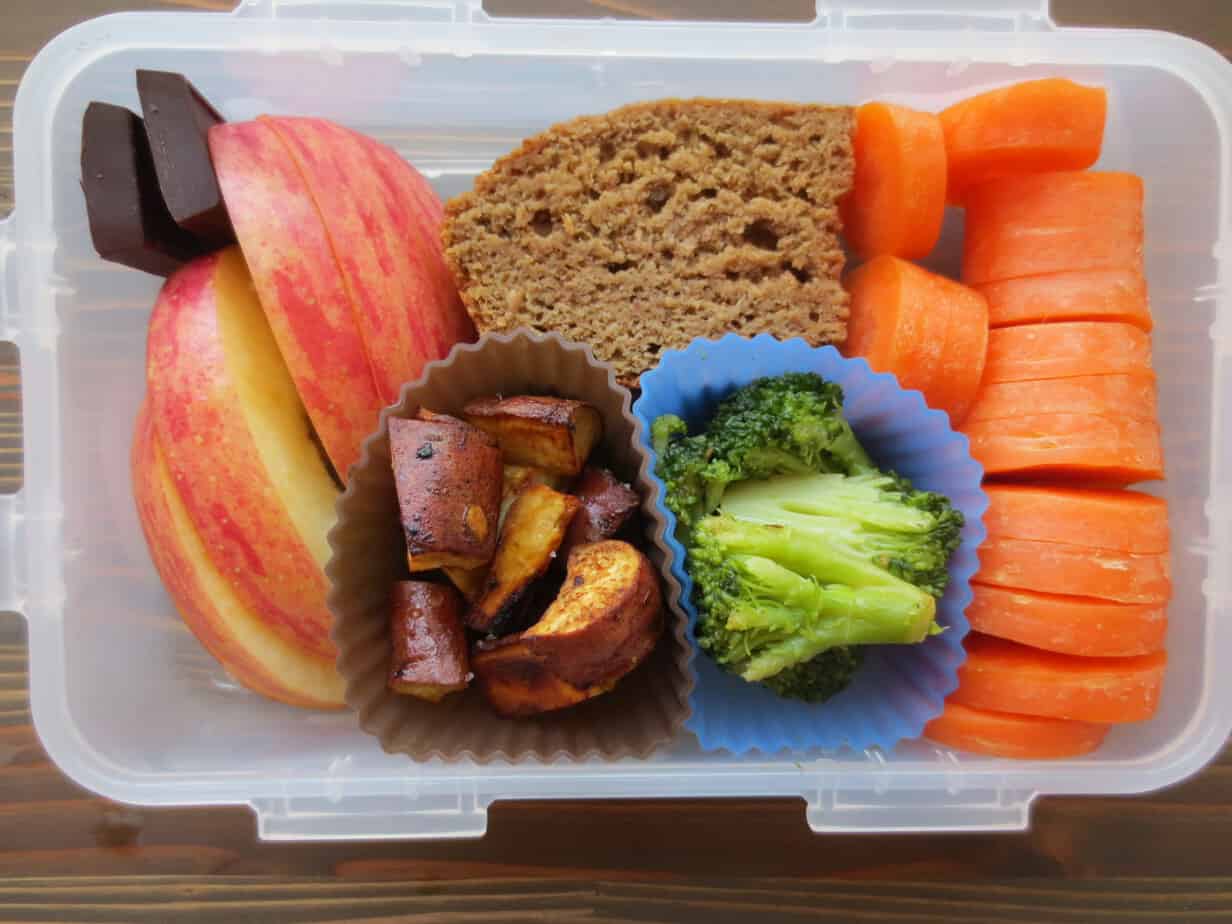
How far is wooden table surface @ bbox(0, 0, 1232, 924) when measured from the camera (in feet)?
4.33

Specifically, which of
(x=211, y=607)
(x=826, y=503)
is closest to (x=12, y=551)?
(x=211, y=607)

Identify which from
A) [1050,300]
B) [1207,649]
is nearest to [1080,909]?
[1207,649]

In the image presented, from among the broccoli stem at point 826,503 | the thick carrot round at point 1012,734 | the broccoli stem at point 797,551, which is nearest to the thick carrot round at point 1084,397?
the broccoli stem at point 826,503

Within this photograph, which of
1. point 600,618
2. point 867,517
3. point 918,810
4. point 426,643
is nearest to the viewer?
point 600,618

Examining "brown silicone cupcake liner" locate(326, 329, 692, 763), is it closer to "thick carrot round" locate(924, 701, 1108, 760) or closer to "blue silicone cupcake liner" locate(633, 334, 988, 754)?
"blue silicone cupcake liner" locate(633, 334, 988, 754)

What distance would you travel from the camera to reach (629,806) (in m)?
1.33

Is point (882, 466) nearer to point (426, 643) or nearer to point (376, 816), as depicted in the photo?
point (426, 643)

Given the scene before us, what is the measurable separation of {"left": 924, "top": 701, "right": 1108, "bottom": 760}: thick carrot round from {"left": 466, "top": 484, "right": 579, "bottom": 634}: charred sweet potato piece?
0.62m

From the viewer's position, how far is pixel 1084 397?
1.18 m

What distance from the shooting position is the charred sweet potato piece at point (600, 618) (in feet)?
3.08

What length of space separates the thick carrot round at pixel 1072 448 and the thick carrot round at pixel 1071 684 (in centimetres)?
25

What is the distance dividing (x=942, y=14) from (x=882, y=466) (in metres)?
0.68

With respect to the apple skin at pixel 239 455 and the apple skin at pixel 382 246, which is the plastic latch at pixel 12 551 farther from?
the apple skin at pixel 382 246

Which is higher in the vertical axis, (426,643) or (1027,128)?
(1027,128)
